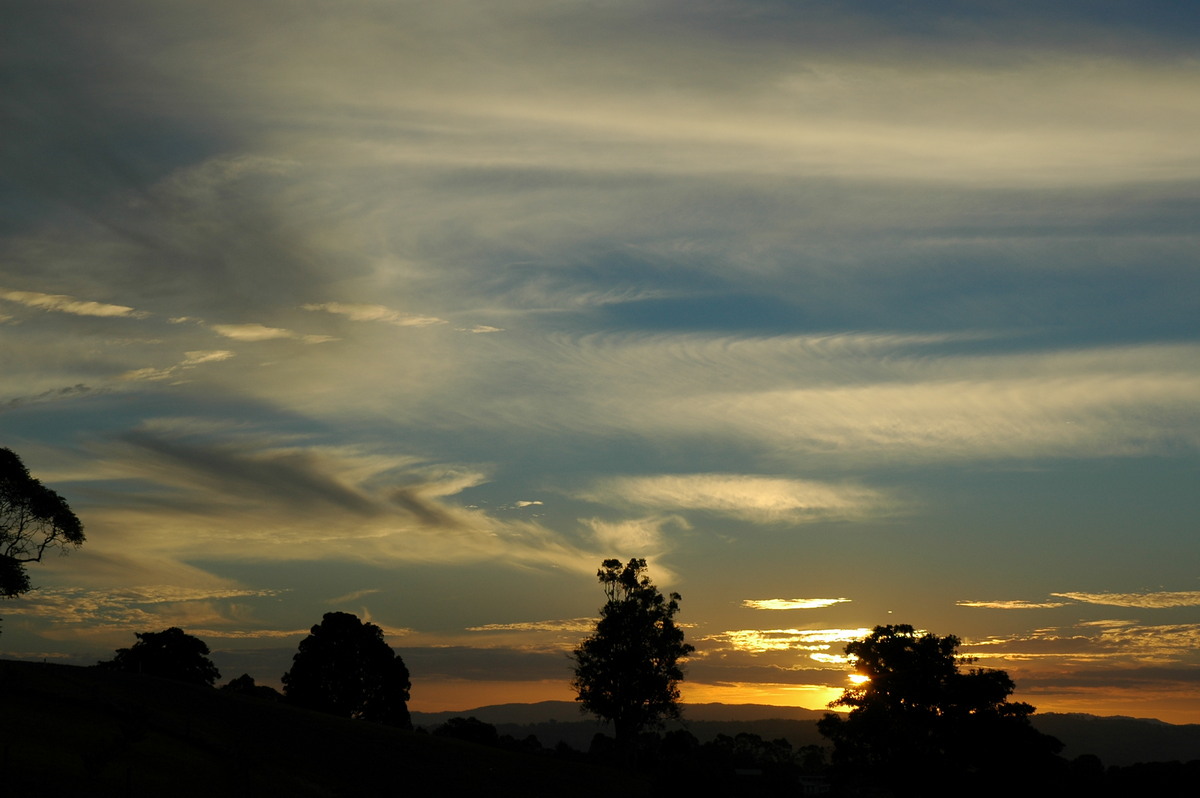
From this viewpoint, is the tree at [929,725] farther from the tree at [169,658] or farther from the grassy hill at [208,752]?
the tree at [169,658]

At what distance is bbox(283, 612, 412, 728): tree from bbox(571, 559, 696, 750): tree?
2772 cm

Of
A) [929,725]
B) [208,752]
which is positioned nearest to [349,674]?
[208,752]

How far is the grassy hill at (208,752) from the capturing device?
52.8 meters

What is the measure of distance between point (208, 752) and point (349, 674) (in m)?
58.2

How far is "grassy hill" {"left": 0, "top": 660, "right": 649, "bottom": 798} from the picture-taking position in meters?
52.8

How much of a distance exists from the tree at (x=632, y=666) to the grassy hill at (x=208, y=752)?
12611mm

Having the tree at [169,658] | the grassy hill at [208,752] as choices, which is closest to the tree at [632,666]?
the grassy hill at [208,752]

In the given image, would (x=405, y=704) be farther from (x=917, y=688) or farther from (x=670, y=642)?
(x=917, y=688)

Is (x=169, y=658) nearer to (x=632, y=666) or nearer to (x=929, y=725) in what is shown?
(x=632, y=666)

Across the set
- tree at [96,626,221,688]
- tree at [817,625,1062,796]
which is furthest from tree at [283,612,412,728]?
tree at [817,625,1062,796]

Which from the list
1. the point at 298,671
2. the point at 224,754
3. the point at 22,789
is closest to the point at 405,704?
the point at 298,671

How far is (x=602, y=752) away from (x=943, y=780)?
43246 millimetres

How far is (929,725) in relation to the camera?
274 feet

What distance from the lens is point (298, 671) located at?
123 m
